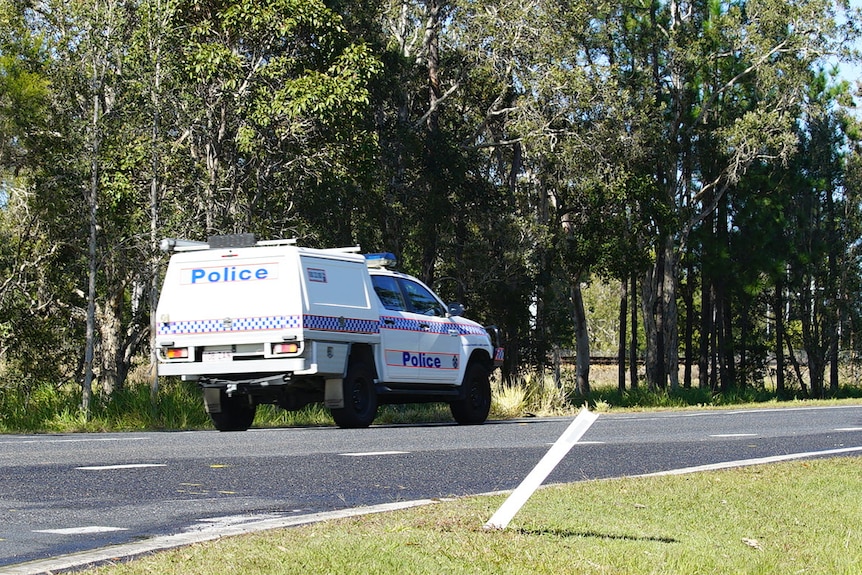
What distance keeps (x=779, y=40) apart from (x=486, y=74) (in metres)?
12.4

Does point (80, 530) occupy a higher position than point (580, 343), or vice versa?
point (580, 343)

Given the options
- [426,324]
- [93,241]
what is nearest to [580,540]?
[426,324]

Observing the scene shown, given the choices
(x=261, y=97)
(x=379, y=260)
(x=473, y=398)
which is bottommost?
(x=473, y=398)

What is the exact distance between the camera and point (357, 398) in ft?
55.8

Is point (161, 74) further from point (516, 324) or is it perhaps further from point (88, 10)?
point (516, 324)

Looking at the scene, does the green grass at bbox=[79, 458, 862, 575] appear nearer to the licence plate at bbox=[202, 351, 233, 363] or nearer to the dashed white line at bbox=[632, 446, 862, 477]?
the dashed white line at bbox=[632, 446, 862, 477]

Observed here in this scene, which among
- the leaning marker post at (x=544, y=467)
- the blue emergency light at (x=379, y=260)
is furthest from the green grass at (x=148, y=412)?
the leaning marker post at (x=544, y=467)

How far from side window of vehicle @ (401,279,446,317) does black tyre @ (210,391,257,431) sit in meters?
2.61

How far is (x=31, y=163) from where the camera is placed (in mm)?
28781

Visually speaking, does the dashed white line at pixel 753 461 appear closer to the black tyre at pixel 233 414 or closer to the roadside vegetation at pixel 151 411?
the black tyre at pixel 233 414

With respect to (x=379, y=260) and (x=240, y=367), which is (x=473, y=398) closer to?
(x=379, y=260)

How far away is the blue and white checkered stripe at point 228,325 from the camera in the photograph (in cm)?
1594

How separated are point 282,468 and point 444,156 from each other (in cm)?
2514

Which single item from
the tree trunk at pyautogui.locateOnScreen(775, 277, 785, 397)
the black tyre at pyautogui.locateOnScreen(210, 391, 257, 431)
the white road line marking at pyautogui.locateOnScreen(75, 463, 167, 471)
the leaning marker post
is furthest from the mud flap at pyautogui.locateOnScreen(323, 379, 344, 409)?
the tree trunk at pyautogui.locateOnScreen(775, 277, 785, 397)
